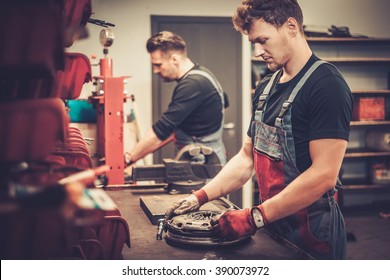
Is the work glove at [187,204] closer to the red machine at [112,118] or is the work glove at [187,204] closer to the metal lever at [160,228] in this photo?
the metal lever at [160,228]

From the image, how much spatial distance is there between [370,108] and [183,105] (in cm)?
243

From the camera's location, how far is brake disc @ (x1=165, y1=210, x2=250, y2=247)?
4.90 feet

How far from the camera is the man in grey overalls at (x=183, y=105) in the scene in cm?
300

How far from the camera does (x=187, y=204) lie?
178 centimetres

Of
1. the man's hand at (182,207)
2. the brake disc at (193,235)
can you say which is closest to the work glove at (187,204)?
the man's hand at (182,207)

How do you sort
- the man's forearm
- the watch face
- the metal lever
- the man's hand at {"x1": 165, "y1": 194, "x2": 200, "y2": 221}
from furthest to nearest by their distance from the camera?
the watch face
the man's forearm
the man's hand at {"x1": 165, "y1": 194, "x2": 200, "y2": 221}
the metal lever

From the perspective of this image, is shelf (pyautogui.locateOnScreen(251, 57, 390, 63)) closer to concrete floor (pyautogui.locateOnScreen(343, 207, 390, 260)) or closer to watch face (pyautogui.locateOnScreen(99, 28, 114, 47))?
concrete floor (pyautogui.locateOnScreen(343, 207, 390, 260))

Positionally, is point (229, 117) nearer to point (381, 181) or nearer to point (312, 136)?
point (381, 181)

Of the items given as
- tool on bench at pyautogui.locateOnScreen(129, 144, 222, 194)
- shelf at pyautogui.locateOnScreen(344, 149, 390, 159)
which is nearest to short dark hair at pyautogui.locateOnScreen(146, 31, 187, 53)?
tool on bench at pyautogui.locateOnScreen(129, 144, 222, 194)

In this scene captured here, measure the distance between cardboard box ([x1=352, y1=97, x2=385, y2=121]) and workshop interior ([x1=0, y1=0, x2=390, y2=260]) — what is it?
0.01 metres

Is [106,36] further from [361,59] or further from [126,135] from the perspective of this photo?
[361,59]
